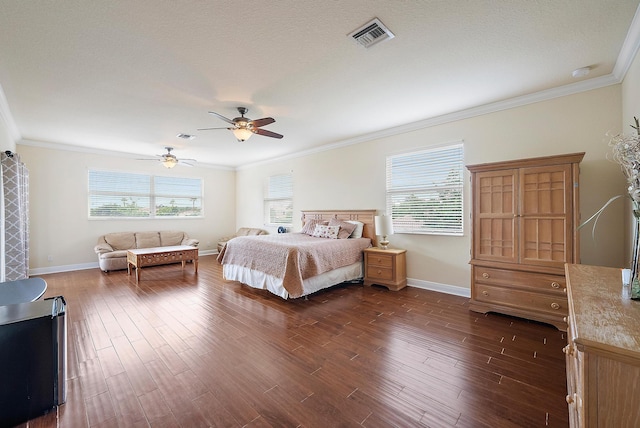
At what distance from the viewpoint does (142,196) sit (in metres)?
6.69

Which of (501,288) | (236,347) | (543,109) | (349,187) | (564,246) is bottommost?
(236,347)

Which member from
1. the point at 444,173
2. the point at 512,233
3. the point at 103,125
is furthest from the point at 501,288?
the point at 103,125

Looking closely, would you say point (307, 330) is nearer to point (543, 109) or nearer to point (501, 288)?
point (501, 288)

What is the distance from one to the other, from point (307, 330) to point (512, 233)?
8.36 feet

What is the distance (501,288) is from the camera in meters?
3.03

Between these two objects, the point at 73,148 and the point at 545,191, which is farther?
the point at 73,148

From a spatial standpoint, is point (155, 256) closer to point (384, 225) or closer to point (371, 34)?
point (384, 225)

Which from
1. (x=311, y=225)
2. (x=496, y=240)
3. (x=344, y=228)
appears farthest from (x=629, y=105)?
(x=311, y=225)

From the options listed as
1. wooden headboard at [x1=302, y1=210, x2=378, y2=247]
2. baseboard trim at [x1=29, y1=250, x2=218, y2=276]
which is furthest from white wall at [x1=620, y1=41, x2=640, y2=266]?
baseboard trim at [x1=29, y1=250, x2=218, y2=276]

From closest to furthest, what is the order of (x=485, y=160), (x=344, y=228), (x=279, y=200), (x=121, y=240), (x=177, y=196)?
1. (x=485, y=160)
2. (x=344, y=228)
3. (x=121, y=240)
4. (x=279, y=200)
5. (x=177, y=196)

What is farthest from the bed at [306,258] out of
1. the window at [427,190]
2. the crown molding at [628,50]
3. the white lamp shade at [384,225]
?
the crown molding at [628,50]

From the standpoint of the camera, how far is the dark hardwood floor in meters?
A: 1.62

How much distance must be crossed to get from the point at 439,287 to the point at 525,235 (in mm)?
1519

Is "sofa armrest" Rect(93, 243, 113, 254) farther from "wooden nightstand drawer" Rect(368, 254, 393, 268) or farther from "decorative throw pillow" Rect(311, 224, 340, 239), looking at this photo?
"wooden nightstand drawer" Rect(368, 254, 393, 268)
